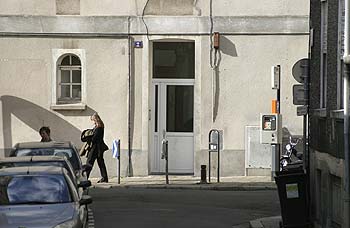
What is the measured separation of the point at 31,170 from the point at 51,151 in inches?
182

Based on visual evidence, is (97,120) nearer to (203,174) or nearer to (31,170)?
(203,174)

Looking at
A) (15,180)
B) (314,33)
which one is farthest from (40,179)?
(314,33)

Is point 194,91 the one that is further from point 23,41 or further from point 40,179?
point 40,179

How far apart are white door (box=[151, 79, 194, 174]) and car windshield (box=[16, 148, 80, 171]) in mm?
7098

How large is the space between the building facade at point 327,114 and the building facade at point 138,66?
8.42 metres

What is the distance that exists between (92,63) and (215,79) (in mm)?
3507

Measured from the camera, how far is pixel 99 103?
2333cm

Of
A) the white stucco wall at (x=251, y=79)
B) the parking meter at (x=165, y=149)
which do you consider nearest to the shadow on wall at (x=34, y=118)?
the parking meter at (x=165, y=149)

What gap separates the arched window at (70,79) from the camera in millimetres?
23594

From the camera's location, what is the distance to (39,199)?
→ 1105cm

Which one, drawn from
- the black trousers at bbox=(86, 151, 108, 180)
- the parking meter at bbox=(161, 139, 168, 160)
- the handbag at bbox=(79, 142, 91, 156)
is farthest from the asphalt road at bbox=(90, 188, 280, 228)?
the handbag at bbox=(79, 142, 91, 156)

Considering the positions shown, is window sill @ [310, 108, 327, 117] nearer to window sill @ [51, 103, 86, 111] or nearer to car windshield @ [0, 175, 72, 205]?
car windshield @ [0, 175, 72, 205]

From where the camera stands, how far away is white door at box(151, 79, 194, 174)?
2389cm

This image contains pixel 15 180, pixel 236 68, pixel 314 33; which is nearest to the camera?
pixel 15 180
